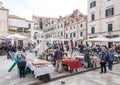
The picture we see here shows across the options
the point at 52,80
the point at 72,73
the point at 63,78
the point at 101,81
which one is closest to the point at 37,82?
the point at 52,80

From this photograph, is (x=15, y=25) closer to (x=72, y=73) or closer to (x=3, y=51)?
(x=3, y=51)

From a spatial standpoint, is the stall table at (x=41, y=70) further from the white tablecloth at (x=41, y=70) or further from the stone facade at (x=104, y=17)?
the stone facade at (x=104, y=17)

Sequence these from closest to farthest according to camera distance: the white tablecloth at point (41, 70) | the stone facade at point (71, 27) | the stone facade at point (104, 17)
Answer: the white tablecloth at point (41, 70), the stone facade at point (104, 17), the stone facade at point (71, 27)

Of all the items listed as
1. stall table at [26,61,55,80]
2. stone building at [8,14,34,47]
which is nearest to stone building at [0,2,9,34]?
stone building at [8,14,34,47]

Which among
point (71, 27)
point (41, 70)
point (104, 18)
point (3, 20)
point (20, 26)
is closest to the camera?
point (41, 70)

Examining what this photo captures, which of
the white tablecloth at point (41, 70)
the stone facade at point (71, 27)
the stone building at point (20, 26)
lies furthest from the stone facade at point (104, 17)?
the white tablecloth at point (41, 70)

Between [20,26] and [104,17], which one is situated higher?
[104,17]

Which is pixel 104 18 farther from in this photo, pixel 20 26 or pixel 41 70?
pixel 41 70

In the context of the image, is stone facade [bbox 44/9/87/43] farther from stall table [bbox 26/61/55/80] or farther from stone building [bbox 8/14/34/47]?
stall table [bbox 26/61/55/80]

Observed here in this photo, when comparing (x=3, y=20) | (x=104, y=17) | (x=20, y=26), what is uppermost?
(x=3, y=20)

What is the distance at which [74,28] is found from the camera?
137 feet

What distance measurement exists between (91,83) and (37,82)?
122 inches

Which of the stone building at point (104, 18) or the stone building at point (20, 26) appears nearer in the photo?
the stone building at point (104, 18)

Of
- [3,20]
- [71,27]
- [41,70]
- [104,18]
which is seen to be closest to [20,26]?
[3,20]
